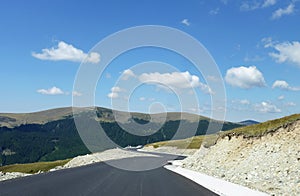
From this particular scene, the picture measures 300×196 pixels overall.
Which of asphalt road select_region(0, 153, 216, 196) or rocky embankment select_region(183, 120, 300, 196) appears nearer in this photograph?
asphalt road select_region(0, 153, 216, 196)

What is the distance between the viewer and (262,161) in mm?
34094

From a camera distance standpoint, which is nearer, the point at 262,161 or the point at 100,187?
the point at 100,187

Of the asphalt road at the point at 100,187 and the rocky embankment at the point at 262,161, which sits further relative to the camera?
the rocky embankment at the point at 262,161

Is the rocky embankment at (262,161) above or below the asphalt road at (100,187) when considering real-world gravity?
above

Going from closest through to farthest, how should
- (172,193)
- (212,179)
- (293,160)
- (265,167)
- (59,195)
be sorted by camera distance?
(59,195) < (172,193) < (212,179) < (293,160) < (265,167)

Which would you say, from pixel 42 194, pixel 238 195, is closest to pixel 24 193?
pixel 42 194

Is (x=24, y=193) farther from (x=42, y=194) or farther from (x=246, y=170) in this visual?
(x=246, y=170)

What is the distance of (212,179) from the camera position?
27.0 meters

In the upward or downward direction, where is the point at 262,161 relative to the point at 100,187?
upward

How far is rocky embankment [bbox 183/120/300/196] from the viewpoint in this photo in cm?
2400

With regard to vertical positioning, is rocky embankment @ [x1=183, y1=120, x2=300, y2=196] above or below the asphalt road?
above

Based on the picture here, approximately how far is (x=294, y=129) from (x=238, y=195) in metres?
18.1

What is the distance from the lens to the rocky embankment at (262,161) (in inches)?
945

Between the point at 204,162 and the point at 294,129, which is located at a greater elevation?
the point at 294,129
